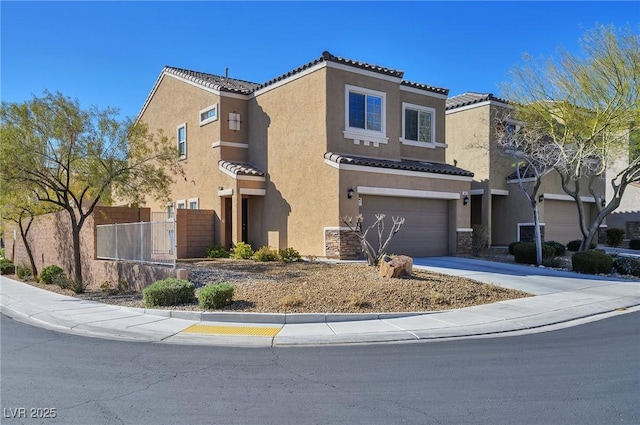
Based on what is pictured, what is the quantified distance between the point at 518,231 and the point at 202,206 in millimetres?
15707

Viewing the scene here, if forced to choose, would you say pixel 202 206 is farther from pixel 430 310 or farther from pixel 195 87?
pixel 430 310

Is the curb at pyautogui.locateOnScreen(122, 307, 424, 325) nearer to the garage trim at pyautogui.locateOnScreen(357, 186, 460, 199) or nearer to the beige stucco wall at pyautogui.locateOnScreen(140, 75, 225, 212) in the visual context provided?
the garage trim at pyautogui.locateOnScreen(357, 186, 460, 199)

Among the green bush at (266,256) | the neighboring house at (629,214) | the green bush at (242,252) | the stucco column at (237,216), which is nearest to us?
the green bush at (266,256)

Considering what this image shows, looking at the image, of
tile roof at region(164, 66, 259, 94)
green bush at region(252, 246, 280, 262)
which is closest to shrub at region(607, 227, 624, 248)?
green bush at region(252, 246, 280, 262)

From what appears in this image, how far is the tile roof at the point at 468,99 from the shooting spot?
74.0 feet

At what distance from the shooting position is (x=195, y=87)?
2330 centimetres

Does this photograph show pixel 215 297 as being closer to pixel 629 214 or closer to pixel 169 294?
pixel 169 294

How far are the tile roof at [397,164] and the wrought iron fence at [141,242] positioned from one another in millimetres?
6174

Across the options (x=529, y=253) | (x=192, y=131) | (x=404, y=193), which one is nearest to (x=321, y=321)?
(x=404, y=193)

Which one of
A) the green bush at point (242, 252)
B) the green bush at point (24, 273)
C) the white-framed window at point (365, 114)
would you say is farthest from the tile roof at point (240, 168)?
the green bush at point (24, 273)

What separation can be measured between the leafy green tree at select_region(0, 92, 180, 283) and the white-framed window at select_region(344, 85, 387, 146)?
685 centimetres

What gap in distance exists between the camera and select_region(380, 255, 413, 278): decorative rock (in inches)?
491

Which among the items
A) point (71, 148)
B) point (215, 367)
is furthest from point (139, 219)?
point (215, 367)

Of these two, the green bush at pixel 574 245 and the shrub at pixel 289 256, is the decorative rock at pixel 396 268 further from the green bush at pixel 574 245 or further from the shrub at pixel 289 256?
the green bush at pixel 574 245
